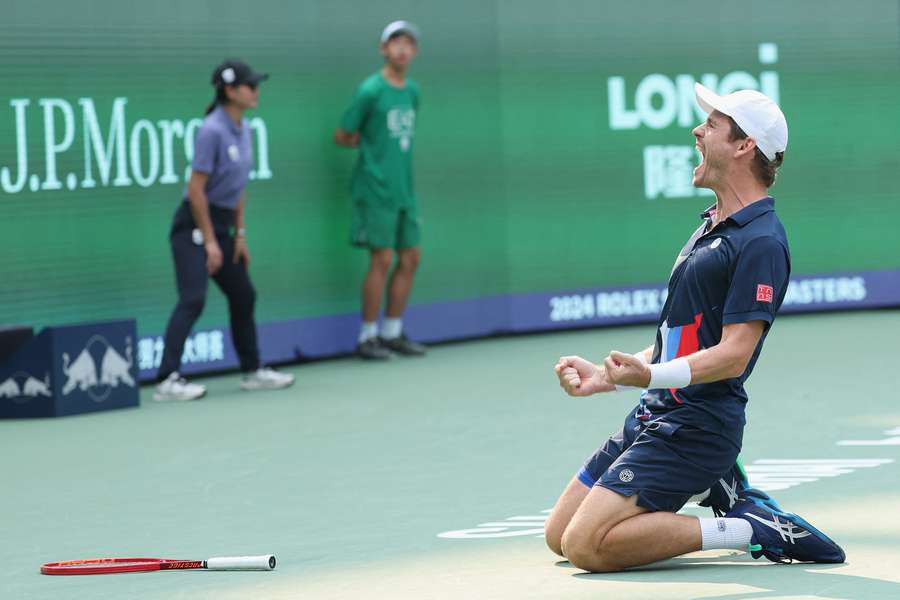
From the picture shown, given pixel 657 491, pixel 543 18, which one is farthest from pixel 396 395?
pixel 657 491

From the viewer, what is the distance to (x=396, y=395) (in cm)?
967

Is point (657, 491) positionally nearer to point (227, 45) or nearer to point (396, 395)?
point (396, 395)

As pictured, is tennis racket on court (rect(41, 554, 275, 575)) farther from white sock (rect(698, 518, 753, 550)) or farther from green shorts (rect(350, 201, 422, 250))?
green shorts (rect(350, 201, 422, 250))

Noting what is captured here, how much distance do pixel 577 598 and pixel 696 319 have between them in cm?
88

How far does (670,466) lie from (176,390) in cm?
521

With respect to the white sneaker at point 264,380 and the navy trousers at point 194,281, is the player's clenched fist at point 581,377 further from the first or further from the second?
the white sneaker at point 264,380

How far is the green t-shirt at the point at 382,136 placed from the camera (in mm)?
11219

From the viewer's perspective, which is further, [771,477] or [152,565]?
[771,477]

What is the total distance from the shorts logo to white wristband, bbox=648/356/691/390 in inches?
10.7

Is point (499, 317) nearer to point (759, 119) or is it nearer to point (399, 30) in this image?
point (399, 30)


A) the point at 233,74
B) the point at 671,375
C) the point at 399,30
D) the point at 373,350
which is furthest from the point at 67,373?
the point at 671,375

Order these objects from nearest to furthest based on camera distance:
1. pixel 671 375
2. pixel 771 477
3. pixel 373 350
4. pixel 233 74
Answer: pixel 671 375 < pixel 771 477 < pixel 233 74 < pixel 373 350

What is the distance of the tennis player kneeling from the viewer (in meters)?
4.91

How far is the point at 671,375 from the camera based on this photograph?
4699 mm
